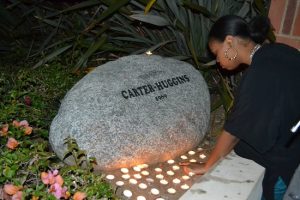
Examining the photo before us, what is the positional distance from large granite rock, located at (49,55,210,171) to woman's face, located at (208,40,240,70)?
30.5 inches

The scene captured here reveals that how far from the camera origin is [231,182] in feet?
6.75

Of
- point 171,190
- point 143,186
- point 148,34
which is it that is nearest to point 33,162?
point 143,186

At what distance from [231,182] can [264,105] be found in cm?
43

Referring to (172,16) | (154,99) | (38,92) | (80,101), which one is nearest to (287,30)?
(154,99)

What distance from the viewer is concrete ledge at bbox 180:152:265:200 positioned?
1.93m

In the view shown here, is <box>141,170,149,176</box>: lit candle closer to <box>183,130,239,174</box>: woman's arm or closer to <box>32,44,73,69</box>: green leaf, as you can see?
<box>183,130,239,174</box>: woman's arm

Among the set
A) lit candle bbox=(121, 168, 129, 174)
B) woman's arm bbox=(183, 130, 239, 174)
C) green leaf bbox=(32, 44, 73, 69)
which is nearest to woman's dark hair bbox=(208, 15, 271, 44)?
woman's arm bbox=(183, 130, 239, 174)

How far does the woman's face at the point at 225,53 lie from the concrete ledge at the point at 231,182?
59 centimetres

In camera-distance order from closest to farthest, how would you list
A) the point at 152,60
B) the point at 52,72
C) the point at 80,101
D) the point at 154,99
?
the point at 80,101
the point at 154,99
the point at 152,60
the point at 52,72

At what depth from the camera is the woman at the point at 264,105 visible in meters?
2.06

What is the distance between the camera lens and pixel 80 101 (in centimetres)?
299

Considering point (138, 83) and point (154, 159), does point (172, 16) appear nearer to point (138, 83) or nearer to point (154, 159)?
point (138, 83)

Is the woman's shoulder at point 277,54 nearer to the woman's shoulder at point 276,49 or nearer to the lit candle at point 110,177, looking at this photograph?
the woman's shoulder at point 276,49

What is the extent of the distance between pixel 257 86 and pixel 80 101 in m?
1.42
